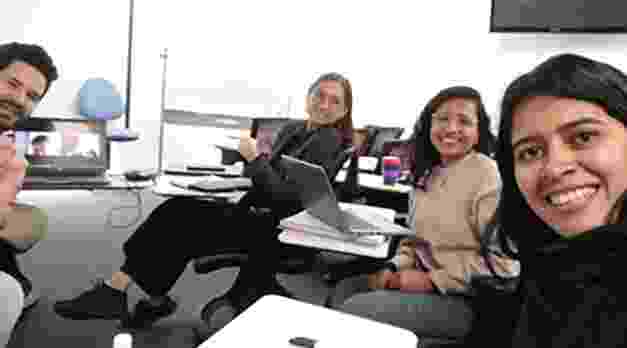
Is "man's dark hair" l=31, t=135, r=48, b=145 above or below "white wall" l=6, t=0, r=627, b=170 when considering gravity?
below

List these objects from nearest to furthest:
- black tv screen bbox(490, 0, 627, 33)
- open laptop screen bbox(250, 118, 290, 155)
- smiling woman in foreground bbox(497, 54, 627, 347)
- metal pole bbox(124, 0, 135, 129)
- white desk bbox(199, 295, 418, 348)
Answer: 1. white desk bbox(199, 295, 418, 348)
2. smiling woman in foreground bbox(497, 54, 627, 347)
3. open laptop screen bbox(250, 118, 290, 155)
4. black tv screen bbox(490, 0, 627, 33)
5. metal pole bbox(124, 0, 135, 129)

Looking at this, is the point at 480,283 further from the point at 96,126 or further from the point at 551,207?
the point at 96,126

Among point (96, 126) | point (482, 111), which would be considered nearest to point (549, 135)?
point (482, 111)

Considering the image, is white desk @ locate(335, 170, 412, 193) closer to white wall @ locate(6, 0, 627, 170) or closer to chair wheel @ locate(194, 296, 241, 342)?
chair wheel @ locate(194, 296, 241, 342)

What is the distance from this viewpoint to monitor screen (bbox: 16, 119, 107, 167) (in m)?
2.32

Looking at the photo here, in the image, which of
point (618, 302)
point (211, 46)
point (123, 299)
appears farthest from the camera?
point (211, 46)

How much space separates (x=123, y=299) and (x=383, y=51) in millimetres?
4082

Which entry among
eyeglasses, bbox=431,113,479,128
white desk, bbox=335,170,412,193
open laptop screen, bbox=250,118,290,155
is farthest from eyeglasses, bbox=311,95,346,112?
eyeglasses, bbox=431,113,479,128

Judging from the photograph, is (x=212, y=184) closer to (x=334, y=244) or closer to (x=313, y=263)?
(x=313, y=263)

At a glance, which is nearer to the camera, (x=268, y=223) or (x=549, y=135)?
(x=549, y=135)

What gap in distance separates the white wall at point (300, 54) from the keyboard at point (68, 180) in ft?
9.07

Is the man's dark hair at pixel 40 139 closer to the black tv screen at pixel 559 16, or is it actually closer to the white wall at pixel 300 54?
the white wall at pixel 300 54

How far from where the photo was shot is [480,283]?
1.24 m

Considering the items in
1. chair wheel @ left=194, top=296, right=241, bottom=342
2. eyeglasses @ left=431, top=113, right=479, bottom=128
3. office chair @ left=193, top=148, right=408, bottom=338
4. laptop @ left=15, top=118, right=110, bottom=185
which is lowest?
chair wheel @ left=194, top=296, right=241, bottom=342
